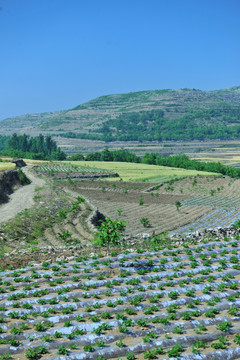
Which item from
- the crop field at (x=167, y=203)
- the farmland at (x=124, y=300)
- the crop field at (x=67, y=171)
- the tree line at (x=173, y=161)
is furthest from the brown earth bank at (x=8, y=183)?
the tree line at (x=173, y=161)

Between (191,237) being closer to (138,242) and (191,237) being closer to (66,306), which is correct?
(138,242)

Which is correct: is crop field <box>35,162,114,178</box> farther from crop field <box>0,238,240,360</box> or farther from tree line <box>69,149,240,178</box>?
crop field <box>0,238,240,360</box>

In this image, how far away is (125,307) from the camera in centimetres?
1491

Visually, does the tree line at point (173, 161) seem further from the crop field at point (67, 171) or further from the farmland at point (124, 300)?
the farmland at point (124, 300)

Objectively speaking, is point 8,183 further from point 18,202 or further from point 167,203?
point 167,203

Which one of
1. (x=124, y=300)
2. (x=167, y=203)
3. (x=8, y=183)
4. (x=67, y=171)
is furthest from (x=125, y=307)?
(x=67, y=171)

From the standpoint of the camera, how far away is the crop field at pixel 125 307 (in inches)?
488

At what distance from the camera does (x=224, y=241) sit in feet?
74.0

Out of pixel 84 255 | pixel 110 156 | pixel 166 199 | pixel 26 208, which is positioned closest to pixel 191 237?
pixel 84 255

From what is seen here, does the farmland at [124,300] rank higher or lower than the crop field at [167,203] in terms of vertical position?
higher

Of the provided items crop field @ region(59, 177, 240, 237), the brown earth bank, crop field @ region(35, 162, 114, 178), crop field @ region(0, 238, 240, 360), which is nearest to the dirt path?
the brown earth bank

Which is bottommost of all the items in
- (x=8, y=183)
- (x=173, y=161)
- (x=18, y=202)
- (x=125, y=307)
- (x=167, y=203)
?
(x=167, y=203)

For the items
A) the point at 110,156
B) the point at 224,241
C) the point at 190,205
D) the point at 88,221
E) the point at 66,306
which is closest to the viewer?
the point at 66,306

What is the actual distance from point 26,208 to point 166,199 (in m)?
23.3
